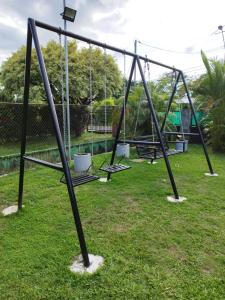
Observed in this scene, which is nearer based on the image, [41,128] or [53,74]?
[41,128]

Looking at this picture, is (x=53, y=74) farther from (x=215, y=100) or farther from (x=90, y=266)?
(x=90, y=266)

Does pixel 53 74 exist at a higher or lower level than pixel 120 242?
higher

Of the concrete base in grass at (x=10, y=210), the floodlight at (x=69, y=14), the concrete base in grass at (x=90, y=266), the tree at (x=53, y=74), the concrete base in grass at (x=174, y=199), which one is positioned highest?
the tree at (x=53, y=74)

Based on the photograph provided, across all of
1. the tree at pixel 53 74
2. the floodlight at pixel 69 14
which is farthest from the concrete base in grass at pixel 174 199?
the tree at pixel 53 74

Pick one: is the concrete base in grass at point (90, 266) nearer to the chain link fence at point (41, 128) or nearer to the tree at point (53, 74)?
the chain link fence at point (41, 128)

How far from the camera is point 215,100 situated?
238 inches

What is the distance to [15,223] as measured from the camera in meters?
2.38

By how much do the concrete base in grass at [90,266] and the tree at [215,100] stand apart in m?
5.13

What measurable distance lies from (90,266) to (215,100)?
5581mm

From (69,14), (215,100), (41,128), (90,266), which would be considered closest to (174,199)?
(90,266)

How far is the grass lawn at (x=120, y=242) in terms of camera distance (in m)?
1.52

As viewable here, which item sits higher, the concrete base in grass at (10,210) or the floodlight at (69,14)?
the floodlight at (69,14)

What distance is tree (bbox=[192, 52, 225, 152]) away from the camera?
5.89 m

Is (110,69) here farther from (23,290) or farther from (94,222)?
(23,290)
